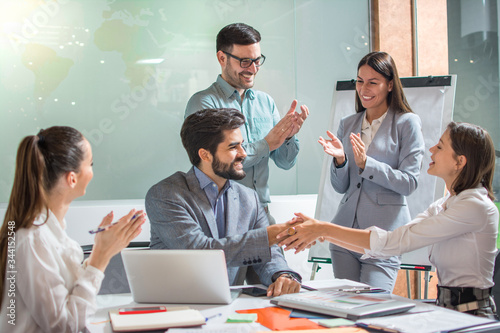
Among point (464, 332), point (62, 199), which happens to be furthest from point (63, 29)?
point (464, 332)

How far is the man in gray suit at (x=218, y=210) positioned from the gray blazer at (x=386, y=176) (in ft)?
1.92

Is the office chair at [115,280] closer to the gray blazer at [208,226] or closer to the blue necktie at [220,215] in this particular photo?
the gray blazer at [208,226]

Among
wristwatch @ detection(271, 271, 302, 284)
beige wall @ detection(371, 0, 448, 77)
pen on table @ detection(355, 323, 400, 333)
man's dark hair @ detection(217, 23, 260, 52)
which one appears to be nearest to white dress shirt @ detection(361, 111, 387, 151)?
man's dark hair @ detection(217, 23, 260, 52)

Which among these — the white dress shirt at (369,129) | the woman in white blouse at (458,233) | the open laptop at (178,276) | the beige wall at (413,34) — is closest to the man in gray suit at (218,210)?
the woman in white blouse at (458,233)

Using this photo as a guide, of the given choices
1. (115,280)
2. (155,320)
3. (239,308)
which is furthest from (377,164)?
(155,320)

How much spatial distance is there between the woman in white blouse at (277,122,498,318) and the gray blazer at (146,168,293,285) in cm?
12

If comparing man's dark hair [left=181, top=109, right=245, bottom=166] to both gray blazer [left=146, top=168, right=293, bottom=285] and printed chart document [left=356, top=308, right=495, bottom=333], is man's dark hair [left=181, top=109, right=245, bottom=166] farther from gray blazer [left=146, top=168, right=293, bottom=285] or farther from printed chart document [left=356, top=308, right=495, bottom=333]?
printed chart document [left=356, top=308, right=495, bottom=333]

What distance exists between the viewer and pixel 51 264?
156 cm

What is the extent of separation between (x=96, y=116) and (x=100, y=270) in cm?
243

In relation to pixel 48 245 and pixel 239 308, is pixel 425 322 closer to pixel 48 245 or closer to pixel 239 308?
pixel 239 308

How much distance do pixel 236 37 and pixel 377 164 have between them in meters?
1.07

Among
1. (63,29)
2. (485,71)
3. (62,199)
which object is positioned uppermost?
(63,29)

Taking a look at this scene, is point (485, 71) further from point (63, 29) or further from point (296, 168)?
point (63, 29)

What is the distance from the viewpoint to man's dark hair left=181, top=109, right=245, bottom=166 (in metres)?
2.48
